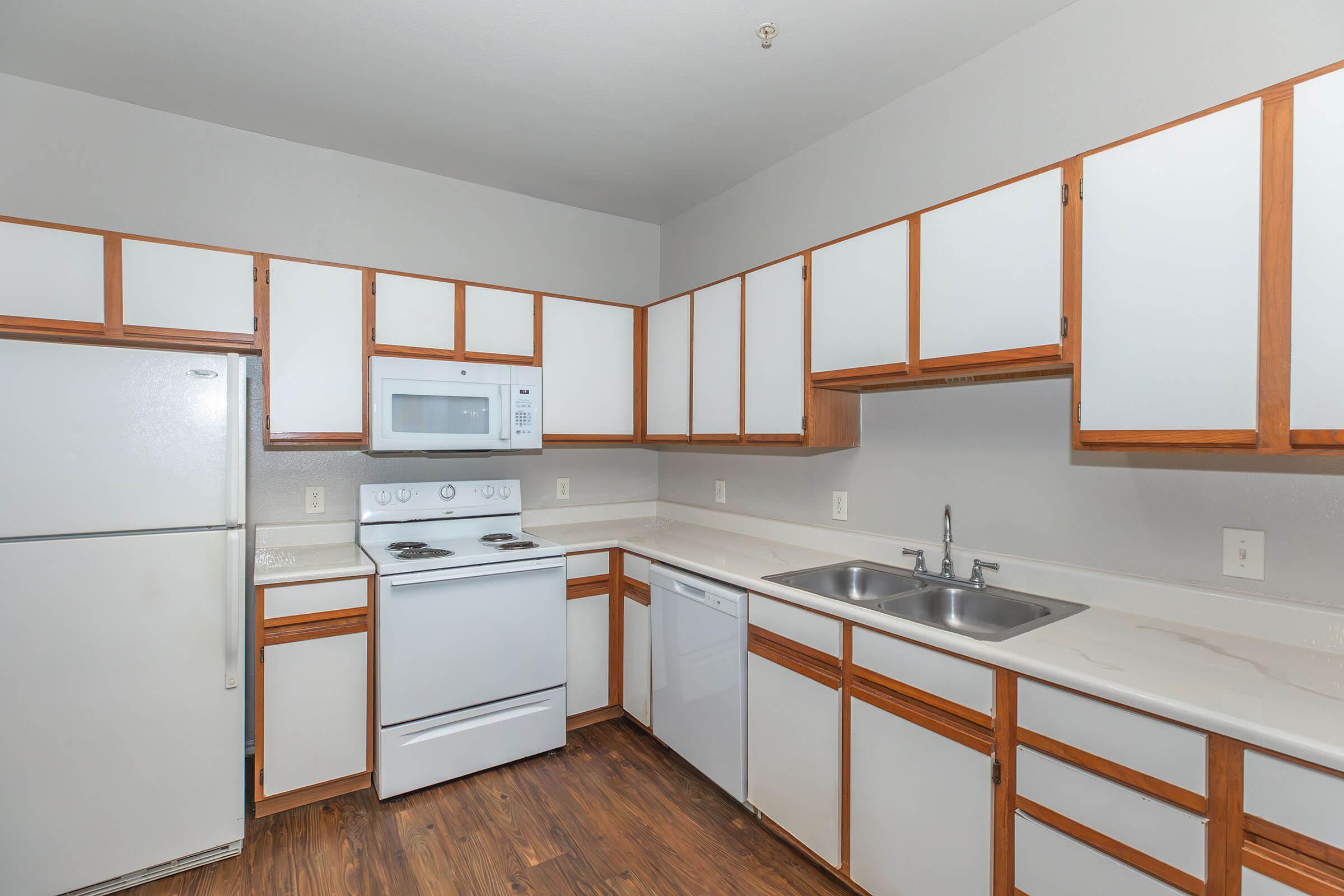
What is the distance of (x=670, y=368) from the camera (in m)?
3.14

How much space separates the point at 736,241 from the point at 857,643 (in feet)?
7.24

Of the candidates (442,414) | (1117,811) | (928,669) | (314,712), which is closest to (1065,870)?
(1117,811)

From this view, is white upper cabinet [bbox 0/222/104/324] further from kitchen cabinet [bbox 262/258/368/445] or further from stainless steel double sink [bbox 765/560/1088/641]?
stainless steel double sink [bbox 765/560/1088/641]

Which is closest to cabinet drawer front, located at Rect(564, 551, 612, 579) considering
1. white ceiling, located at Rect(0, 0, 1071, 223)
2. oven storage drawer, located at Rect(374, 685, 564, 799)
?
oven storage drawer, located at Rect(374, 685, 564, 799)

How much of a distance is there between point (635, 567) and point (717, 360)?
1026mm

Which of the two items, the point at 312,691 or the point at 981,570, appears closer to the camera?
the point at 981,570

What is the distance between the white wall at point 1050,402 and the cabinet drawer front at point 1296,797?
618 mm

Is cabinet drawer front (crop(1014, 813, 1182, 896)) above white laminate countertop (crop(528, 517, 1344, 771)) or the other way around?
→ the other way around

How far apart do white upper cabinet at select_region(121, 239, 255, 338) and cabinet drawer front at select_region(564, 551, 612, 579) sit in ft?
5.14

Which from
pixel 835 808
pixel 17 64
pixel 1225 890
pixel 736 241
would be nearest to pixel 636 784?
pixel 835 808

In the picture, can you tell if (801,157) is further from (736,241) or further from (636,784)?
(636,784)

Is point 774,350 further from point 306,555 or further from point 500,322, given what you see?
point 306,555

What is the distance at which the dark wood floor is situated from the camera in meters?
1.93

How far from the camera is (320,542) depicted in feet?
9.12
